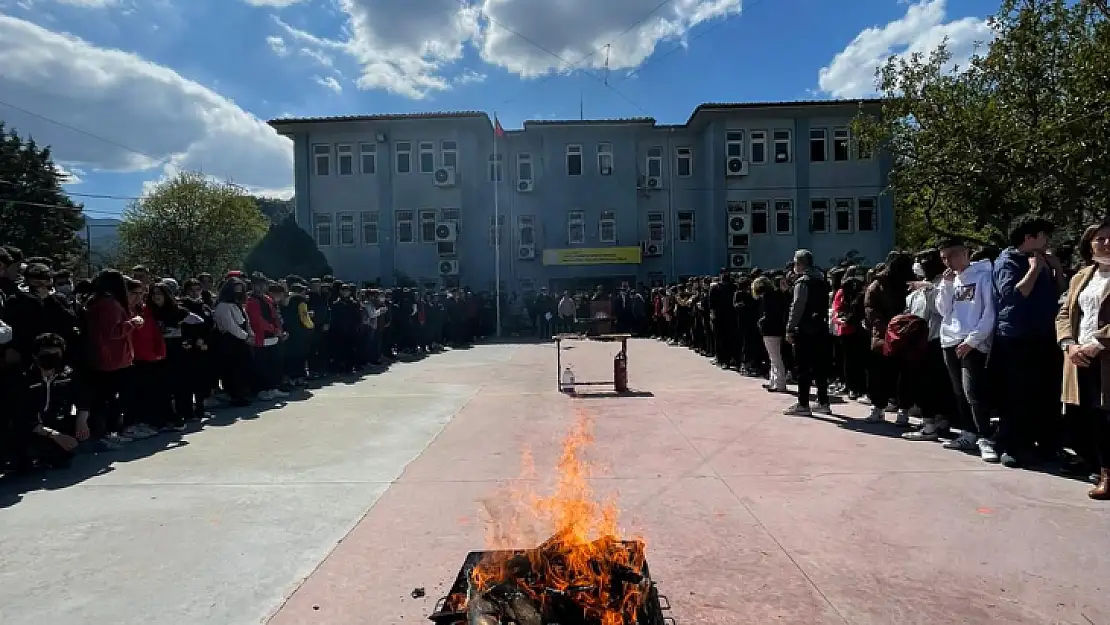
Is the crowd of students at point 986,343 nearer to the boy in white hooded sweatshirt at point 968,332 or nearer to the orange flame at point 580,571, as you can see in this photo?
the boy in white hooded sweatshirt at point 968,332

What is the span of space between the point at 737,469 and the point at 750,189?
27.5 metres

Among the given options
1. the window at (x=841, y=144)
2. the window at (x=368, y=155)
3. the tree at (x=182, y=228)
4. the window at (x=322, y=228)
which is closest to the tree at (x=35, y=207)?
the tree at (x=182, y=228)

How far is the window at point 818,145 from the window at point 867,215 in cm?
268

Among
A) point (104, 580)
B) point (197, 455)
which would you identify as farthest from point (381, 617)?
point (197, 455)

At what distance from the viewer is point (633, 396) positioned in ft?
34.6

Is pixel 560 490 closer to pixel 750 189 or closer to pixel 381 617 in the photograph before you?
pixel 381 617

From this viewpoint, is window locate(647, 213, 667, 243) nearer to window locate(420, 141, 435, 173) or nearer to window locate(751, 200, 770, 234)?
window locate(751, 200, 770, 234)

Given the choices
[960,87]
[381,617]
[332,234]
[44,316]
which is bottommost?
[381,617]

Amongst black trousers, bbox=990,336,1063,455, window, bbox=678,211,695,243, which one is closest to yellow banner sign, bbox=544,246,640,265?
window, bbox=678,211,695,243

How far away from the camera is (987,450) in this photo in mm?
6160

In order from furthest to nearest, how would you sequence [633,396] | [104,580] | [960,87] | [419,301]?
[960,87]
[419,301]
[633,396]
[104,580]

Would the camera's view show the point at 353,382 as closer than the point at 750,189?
Yes

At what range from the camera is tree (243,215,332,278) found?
25.6 m

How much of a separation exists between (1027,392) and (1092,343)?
1063 millimetres
